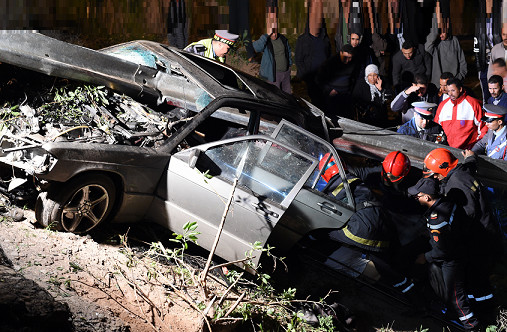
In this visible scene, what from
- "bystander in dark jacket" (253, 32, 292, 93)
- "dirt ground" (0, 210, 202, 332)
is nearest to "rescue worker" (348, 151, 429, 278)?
"dirt ground" (0, 210, 202, 332)

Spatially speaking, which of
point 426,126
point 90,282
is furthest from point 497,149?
point 90,282

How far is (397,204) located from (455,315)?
1433mm

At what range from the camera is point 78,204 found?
5.42 m

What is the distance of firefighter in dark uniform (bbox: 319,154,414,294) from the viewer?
6.17 meters

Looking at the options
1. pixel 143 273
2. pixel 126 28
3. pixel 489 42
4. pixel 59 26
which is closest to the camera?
pixel 143 273

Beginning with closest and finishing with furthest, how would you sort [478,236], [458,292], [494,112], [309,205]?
[309,205], [458,292], [478,236], [494,112]

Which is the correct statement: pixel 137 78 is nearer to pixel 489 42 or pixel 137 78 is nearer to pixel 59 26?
pixel 59 26

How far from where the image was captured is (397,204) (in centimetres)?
709

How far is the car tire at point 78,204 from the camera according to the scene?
5.24m

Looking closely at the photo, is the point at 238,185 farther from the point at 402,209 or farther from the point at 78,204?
the point at 402,209

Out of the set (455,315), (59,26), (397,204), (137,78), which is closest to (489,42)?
(397,204)

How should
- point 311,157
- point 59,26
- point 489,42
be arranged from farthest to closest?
point 489,42, point 59,26, point 311,157

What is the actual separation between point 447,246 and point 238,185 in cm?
237

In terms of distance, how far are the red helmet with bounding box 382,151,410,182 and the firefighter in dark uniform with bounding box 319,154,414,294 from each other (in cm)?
62
